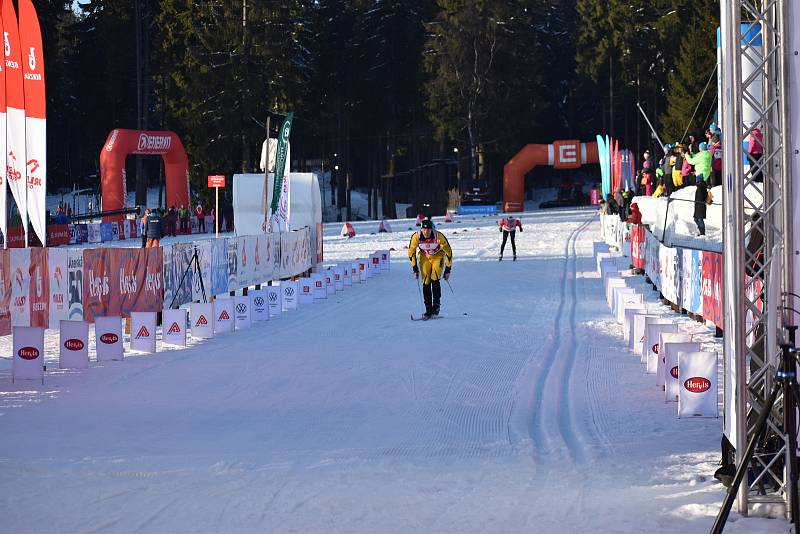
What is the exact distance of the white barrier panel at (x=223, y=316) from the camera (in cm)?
1853

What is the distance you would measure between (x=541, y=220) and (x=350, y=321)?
36.4 m

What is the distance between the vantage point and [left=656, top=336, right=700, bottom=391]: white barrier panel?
11.9m

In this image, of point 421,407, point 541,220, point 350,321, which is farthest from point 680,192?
point 541,220

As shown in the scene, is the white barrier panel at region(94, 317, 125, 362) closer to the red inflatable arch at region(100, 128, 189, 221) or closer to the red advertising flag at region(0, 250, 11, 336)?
the red advertising flag at region(0, 250, 11, 336)

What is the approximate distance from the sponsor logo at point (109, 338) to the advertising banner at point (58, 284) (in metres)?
1.69

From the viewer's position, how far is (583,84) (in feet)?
275

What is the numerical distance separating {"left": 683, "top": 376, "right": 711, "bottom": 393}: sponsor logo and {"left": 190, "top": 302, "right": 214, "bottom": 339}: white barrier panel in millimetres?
9083

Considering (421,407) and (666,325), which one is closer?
(421,407)

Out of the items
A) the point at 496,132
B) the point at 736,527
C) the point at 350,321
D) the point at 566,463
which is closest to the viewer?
the point at 736,527

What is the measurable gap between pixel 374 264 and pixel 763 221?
24.8m

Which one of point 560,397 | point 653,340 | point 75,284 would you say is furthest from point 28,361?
point 653,340

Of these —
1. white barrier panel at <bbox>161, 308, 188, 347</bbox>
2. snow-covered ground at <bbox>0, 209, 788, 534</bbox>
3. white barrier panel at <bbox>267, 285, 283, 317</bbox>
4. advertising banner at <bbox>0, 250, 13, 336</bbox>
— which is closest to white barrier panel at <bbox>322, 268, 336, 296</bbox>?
white barrier panel at <bbox>267, 285, 283, 317</bbox>

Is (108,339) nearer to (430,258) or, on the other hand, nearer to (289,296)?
(430,258)

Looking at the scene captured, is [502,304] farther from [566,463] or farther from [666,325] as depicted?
[566,463]
